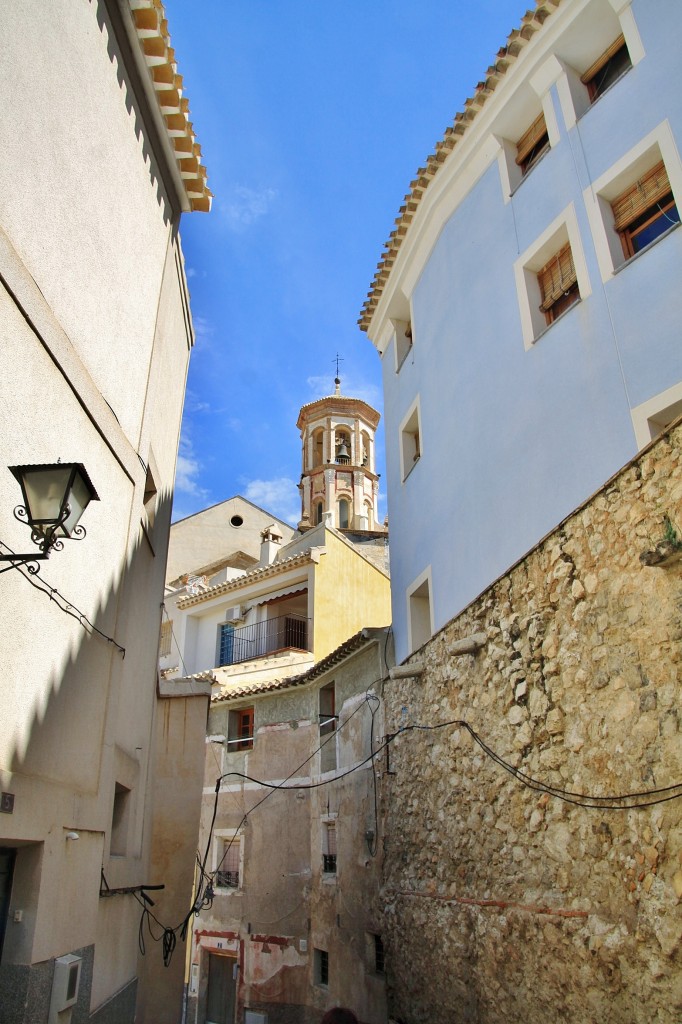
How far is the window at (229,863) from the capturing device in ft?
62.0

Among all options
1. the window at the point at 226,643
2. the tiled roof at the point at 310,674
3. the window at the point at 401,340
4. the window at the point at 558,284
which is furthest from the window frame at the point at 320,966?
the window at the point at 558,284

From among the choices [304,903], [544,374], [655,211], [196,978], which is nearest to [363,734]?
[304,903]

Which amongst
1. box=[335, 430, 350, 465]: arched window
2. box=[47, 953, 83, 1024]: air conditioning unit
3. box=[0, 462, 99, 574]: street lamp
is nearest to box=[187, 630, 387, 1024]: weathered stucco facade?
box=[47, 953, 83, 1024]: air conditioning unit

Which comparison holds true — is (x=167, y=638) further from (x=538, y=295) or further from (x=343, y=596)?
(x=538, y=295)

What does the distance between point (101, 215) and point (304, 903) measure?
15479 mm

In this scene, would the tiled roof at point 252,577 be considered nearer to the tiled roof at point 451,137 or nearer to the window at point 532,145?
the tiled roof at point 451,137

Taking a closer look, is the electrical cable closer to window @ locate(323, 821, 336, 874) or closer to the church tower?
window @ locate(323, 821, 336, 874)

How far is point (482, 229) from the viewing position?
34.7ft

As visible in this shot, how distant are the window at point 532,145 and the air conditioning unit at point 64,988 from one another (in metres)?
9.72

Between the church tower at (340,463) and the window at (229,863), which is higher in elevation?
the church tower at (340,463)

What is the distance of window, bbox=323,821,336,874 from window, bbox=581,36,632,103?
13.8 meters

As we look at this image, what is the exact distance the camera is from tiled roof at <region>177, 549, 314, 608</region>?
22859 mm

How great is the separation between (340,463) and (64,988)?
35.0 metres

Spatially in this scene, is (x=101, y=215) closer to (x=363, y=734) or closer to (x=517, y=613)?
(x=517, y=613)
